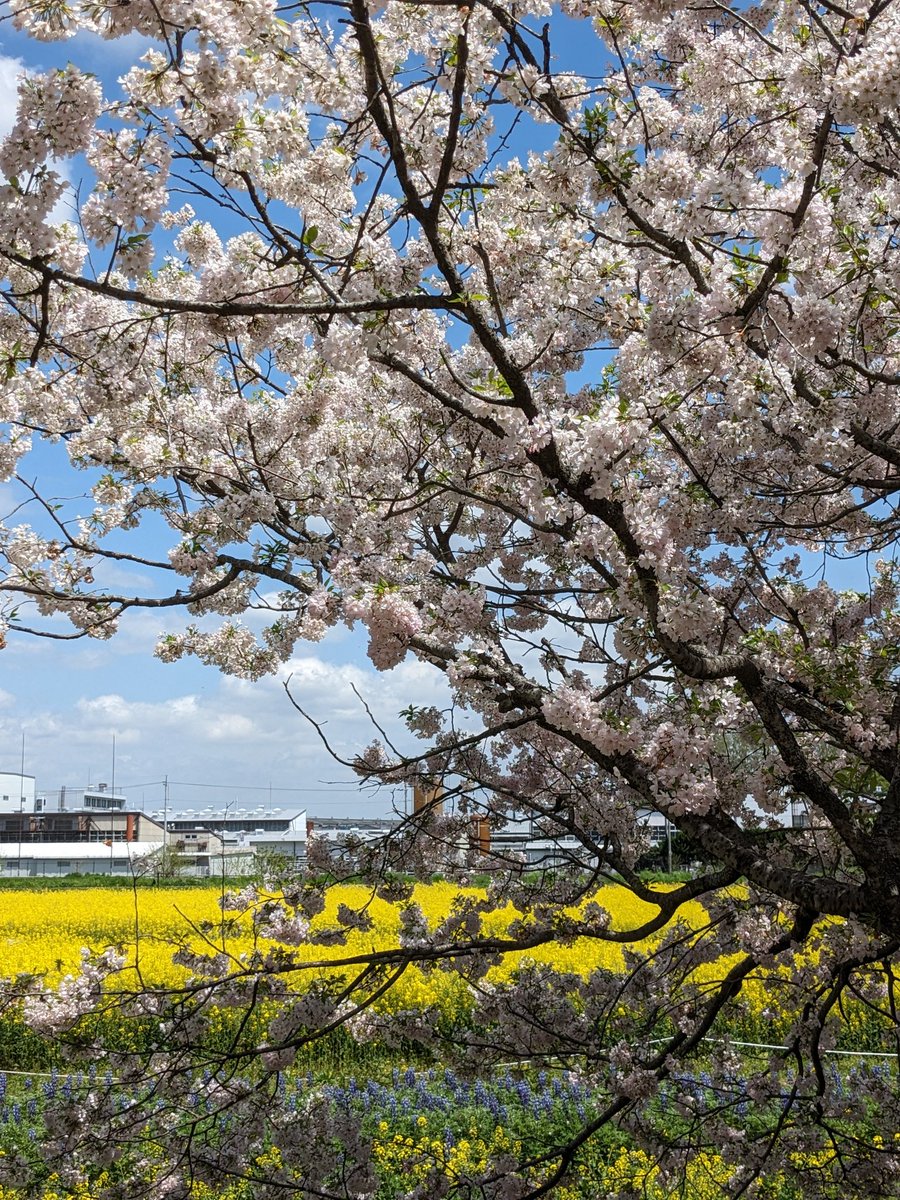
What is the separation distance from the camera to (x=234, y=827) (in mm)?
76250

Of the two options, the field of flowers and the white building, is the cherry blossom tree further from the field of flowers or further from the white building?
the white building

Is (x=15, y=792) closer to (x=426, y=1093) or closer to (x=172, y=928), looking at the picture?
(x=172, y=928)

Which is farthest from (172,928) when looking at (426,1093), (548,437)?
(548,437)

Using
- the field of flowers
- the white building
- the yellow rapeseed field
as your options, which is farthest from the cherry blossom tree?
the white building

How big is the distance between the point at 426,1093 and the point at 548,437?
7517mm

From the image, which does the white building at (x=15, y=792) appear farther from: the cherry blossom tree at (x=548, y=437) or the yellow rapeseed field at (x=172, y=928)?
the cherry blossom tree at (x=548, y=437)

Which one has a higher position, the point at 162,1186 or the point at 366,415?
the point at 366,415

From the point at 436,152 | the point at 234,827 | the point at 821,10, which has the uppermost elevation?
the point at 821,10

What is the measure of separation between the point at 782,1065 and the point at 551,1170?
5.88 ft

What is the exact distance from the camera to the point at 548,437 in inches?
112

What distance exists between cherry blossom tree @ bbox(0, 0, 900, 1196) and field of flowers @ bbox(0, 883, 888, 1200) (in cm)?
46

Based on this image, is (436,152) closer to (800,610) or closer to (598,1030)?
(800,610)

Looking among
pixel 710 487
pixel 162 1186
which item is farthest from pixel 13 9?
pixel 162 1186

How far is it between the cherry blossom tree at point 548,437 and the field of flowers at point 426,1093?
1.52ft
